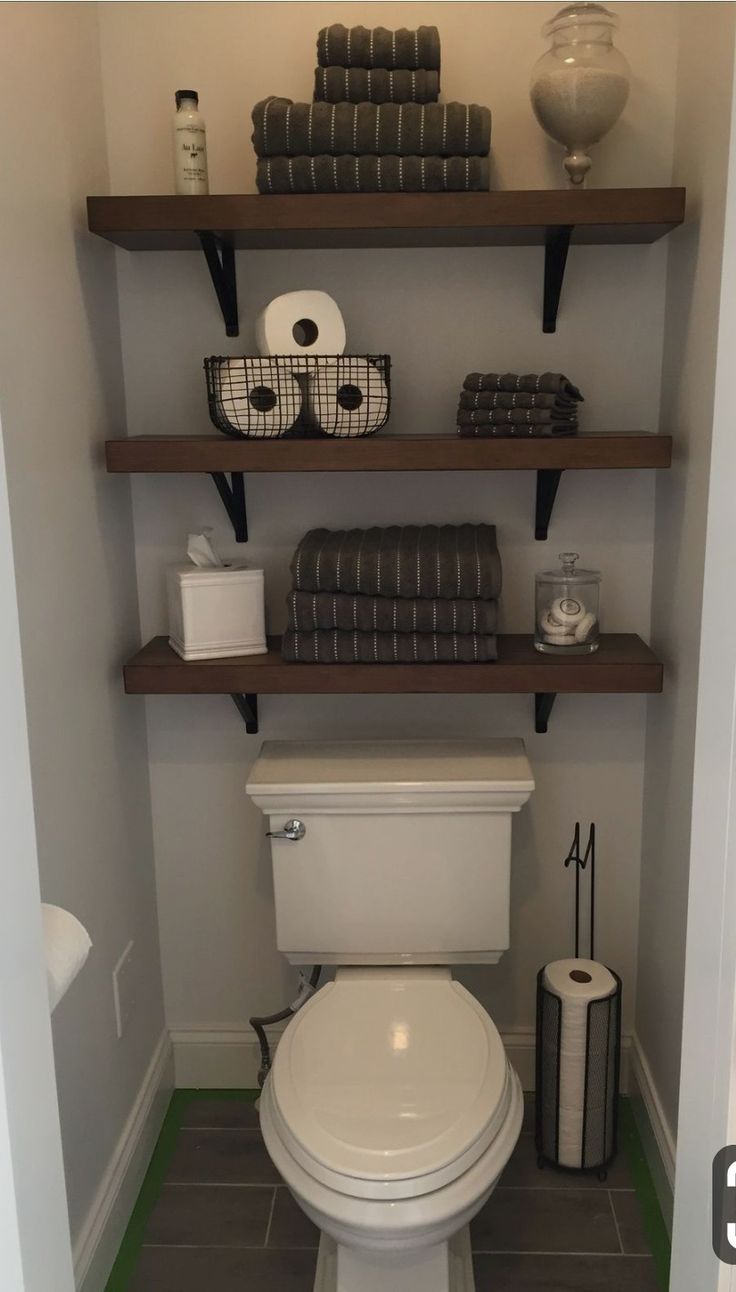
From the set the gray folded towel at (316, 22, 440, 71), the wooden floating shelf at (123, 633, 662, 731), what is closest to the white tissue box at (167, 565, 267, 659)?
the wooden floating shelf at (123, 633, 662, 731)

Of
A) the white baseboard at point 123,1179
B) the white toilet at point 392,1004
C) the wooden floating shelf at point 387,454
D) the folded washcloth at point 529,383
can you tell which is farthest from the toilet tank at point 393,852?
the folded washcloth at point 529,383

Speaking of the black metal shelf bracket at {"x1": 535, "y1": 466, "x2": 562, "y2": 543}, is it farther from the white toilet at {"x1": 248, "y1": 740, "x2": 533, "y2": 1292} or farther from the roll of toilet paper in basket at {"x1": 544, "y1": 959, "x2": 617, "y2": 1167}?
the roll of toilet paper in basket at {"x1": 544, "y1": 959, "x2": 617, "y2": 1167}

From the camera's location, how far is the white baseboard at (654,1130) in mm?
1929

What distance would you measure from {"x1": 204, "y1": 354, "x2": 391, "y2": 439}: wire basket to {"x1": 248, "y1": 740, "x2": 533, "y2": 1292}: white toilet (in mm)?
615

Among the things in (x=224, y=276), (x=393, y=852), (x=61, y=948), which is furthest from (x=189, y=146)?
(x=61, y=948)

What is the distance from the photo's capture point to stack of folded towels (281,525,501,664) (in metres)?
1.87

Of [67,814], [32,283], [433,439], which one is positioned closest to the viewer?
[32,283]

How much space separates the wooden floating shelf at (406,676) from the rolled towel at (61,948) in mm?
972

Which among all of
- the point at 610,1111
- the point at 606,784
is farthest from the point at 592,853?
the point at 610,1111

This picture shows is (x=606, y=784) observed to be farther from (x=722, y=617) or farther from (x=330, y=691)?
(x=722, y=617)

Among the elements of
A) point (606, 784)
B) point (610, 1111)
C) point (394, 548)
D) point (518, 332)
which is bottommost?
point (610, 1111)

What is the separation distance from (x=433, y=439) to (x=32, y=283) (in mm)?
671

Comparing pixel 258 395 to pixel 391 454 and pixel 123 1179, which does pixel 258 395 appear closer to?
pixel 391 454

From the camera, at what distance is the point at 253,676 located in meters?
1.93
